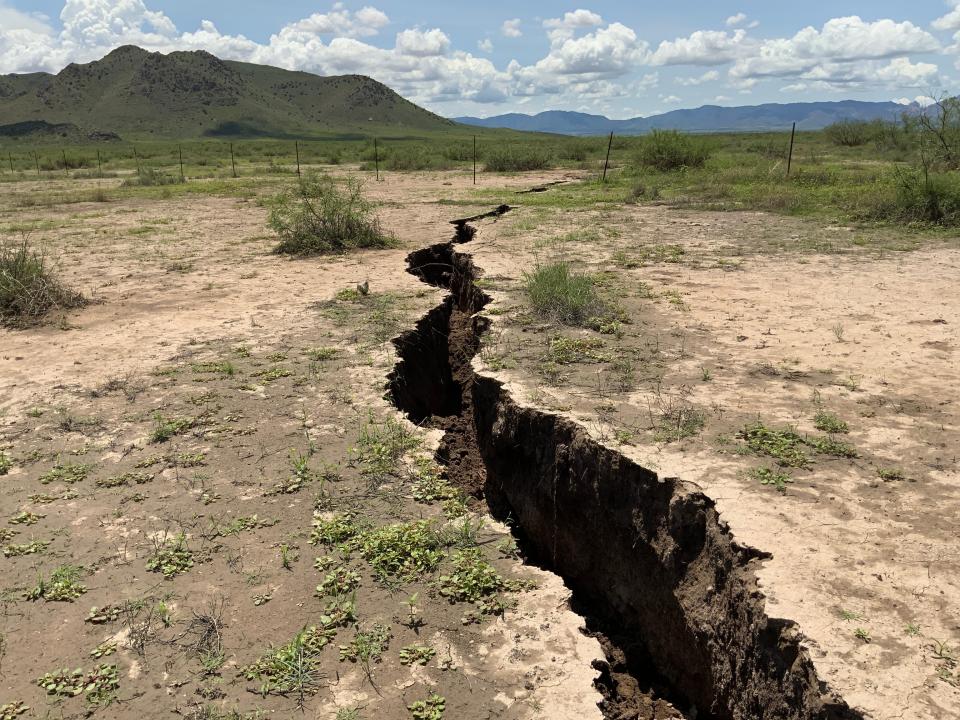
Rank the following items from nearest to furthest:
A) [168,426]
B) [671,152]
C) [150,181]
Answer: [168,426], [671,152], [150,181]

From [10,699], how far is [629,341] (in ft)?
16.1

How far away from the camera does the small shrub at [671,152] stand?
75.3 ft

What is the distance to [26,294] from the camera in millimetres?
7664

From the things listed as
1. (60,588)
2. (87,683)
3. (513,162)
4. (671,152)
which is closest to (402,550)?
(87,683)

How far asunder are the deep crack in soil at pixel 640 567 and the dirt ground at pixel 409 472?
119 mm

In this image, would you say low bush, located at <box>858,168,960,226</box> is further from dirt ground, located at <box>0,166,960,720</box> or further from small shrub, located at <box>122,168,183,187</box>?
small shrub, located at <box>122,168,183,187</box>

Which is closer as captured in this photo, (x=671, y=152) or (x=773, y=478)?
(x=773, y=478)

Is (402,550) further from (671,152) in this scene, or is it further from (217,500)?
(671,152)

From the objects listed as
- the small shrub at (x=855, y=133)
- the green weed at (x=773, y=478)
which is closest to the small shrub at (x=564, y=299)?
the green weed at (x=773, y=478)

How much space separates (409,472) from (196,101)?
125 m

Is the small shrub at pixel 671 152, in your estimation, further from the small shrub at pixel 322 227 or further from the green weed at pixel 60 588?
the green weed at pixel 60 588

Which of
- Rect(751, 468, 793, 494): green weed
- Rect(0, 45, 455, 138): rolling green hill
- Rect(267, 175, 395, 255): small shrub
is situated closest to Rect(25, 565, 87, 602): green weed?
Rect(751, 468, 793, 494): green weed

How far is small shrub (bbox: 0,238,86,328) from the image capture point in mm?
7602

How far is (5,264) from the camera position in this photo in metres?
7.86
